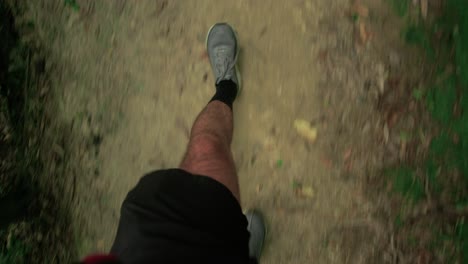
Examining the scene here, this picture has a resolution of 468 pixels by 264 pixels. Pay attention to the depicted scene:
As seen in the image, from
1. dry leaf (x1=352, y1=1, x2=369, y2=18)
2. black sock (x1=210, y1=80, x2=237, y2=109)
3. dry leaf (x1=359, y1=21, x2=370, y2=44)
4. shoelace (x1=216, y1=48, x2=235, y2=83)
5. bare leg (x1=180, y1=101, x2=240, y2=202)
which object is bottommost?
bare leg (x1=180, y1=101, x2=240, y2=202)

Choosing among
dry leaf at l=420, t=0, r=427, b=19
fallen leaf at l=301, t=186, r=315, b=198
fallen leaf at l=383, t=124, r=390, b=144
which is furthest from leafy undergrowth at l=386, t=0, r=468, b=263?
fallen leaf at l=301, t=186, r=315, b=198

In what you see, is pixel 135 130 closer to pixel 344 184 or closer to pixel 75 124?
pixel 75 124

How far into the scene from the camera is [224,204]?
157cm

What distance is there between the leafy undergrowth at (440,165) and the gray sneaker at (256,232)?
69cm

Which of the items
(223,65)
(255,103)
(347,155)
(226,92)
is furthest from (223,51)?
(347,155)

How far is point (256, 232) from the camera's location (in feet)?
7.03

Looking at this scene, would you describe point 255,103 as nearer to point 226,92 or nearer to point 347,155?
point 226,92

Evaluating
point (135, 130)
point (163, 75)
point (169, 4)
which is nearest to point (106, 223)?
point (135, 130)

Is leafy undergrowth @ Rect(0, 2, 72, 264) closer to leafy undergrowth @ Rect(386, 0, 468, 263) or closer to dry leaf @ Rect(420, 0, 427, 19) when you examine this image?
leafy undergrowth @ Rect(386, 0, 468, 263)

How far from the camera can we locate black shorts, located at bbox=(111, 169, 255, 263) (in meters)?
1.36

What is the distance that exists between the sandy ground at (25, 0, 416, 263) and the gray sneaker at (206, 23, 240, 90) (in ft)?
0.22

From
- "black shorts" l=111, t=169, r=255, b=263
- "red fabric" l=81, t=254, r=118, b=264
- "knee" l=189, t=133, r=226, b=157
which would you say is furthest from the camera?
"knee" l=189, t=133, r=226, b=157

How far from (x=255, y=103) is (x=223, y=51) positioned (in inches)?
13.1

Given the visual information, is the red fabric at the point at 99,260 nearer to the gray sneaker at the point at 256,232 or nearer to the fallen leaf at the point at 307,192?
the gray sneaker at the point at 256,232
